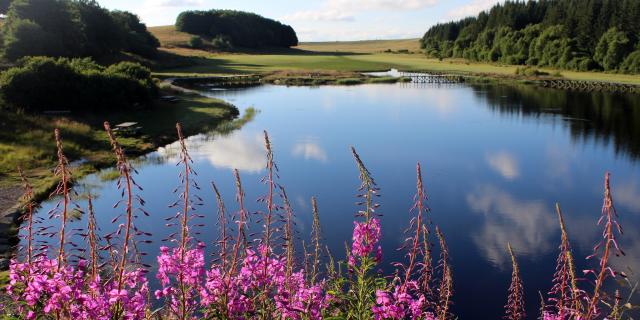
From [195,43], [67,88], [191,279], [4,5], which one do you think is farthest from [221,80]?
[191,279]

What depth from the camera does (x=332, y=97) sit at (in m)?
60.8

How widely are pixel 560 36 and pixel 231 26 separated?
317 ft

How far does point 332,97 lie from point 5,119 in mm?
36698

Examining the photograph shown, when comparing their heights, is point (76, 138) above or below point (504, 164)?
above

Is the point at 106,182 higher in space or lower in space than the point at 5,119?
lower

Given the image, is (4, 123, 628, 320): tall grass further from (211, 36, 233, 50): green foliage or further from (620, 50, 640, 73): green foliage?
(211, 36, 233, 50): green foliage

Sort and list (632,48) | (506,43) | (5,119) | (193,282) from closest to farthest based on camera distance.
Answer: (193,282), (5,119), (632,48), (506,43)

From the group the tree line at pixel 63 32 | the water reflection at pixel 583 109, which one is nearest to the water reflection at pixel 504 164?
the water reflection at pixel 583 109

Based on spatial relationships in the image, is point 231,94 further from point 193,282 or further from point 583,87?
point 193,282

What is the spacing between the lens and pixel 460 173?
2656 cm

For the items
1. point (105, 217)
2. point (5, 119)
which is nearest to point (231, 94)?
point (5, 119)

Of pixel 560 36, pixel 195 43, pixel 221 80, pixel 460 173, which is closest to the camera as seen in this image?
pixel 460 173

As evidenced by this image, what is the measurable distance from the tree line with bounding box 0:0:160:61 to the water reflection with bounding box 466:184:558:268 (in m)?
51.3

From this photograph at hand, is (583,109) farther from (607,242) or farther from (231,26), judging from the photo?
(231,26)
